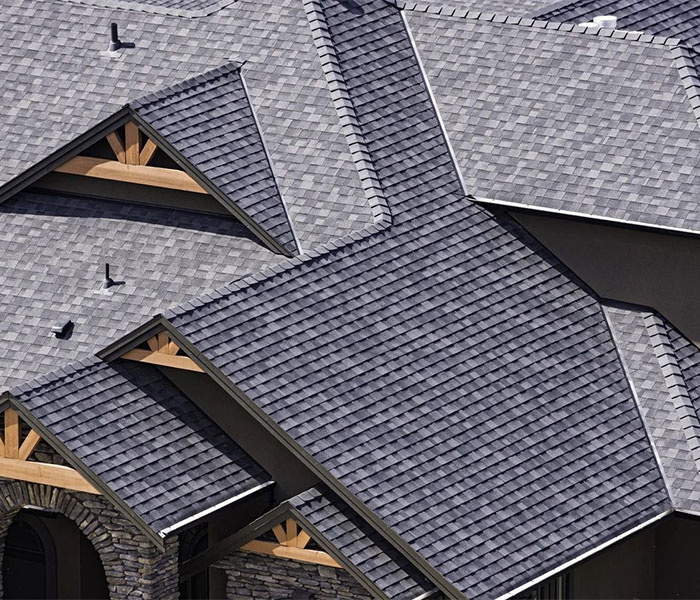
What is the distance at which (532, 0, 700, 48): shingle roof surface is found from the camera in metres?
37.5

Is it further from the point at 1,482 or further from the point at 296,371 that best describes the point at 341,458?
the point at 1,482

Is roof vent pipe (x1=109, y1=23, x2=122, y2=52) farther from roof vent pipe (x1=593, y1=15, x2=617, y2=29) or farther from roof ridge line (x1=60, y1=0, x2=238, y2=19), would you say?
roof vent pipe (x1=593, y1=15, x2=617, y2=29)

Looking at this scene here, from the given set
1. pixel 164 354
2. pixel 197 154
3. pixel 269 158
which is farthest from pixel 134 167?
pixel 164 354

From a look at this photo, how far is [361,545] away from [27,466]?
461cm

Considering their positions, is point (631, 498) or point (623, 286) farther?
point (623, 286)

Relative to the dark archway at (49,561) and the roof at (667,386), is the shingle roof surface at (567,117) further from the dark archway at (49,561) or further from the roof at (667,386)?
the dark archway at (49,561)

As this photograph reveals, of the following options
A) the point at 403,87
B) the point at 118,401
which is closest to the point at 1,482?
the point at 118,401

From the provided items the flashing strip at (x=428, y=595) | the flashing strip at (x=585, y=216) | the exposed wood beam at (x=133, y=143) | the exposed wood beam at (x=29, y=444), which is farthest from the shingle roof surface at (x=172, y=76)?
the flashing strip at (x=428, y=595)

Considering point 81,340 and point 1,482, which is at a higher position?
point 81,340

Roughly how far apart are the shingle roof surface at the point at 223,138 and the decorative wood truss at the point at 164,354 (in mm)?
3193

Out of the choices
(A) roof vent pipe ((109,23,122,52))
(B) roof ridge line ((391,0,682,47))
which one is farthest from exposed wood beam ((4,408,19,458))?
(B) roof ridge line ((391,0,682,47))

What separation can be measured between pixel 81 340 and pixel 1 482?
262 centimetres

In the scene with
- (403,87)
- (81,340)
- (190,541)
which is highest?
(403,87)

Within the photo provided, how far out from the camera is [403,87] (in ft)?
118
